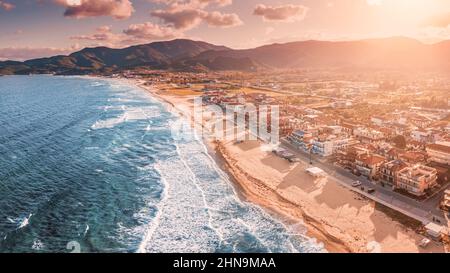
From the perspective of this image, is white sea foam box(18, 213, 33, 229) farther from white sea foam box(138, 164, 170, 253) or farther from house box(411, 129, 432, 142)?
house box(411, 129, 432, 142)

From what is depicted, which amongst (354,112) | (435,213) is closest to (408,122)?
(354,112)

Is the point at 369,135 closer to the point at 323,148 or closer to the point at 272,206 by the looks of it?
the point at 323,148

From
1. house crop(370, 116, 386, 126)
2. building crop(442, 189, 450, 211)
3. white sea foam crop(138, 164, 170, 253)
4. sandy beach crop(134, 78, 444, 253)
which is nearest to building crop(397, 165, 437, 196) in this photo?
building crop(442, 189, 450, 211)

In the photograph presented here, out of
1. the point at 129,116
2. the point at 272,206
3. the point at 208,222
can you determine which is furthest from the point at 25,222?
the point at 129,116

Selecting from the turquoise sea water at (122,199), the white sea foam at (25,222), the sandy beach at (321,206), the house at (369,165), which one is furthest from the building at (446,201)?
the white sea foam at (25,222)
